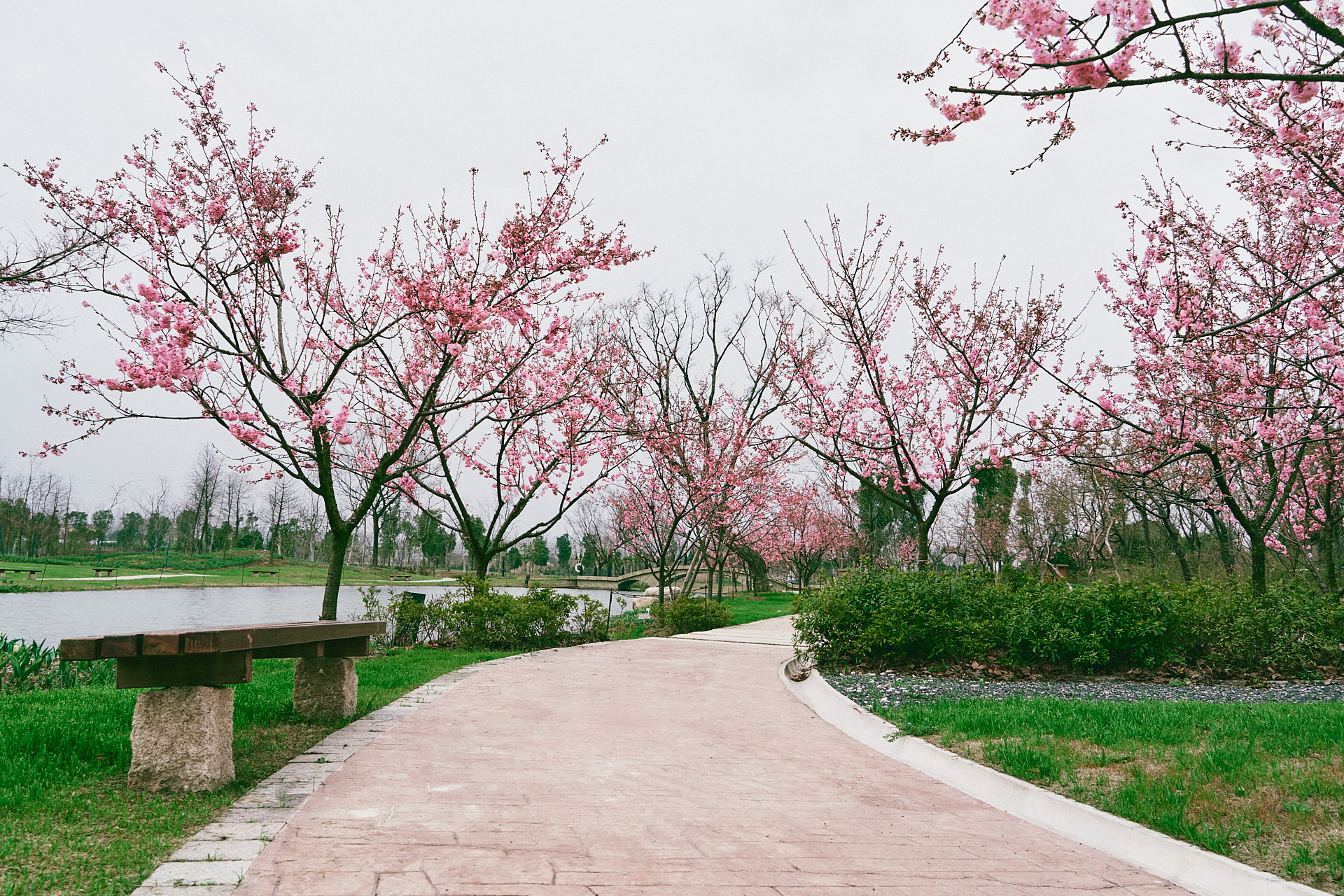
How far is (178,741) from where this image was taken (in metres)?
3.84

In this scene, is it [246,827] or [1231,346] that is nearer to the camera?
[246,827]

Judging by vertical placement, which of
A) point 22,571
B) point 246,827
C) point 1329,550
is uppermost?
point 1329,550

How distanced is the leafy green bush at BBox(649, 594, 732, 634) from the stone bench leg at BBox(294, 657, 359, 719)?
10570 millimetres

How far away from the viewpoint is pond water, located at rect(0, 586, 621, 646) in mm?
14727

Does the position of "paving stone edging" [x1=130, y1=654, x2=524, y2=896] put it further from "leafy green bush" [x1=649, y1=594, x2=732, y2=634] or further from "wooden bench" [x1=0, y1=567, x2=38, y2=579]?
"wooden bench" [x1=0, y1=567, x2=38, y2=579]

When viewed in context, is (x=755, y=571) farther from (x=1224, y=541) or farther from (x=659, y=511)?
(x=1224, y=541)

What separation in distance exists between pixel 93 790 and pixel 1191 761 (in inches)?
235

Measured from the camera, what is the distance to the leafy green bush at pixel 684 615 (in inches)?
637

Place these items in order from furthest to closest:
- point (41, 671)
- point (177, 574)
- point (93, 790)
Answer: point (177, 574)
point (41, 671)
point (93, 790)

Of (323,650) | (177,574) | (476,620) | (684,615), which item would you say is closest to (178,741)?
(323,650)

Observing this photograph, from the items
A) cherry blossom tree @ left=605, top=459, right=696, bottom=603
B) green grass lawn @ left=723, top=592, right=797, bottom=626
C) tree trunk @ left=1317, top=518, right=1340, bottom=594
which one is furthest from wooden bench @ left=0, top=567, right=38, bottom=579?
tree trunk @ left=1317, top=518, right=1340, bottom=594

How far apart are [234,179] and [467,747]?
798cm

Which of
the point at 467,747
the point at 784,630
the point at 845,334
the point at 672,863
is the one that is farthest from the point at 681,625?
the point at 672,863

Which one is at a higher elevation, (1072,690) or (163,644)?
(163,644)
